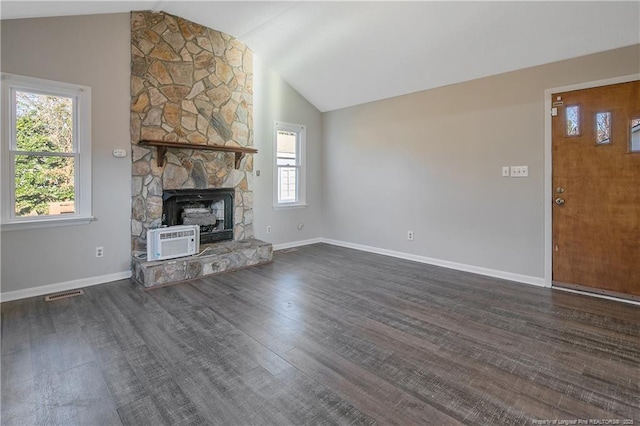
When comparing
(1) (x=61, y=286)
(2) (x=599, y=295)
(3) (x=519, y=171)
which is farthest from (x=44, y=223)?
(2) (x=599, y=295)

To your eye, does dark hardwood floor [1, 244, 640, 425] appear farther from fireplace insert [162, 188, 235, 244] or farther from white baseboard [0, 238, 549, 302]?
fireplace insert [162, 188, 235, 244]

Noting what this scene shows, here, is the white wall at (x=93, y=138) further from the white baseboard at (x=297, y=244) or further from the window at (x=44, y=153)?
the white baseboard at (x=297, y=244)

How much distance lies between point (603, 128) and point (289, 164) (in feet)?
14.2

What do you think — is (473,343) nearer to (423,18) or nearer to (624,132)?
(624,132)

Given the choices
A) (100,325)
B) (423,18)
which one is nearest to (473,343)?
(100,325)

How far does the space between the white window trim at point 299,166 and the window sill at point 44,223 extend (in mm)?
2730

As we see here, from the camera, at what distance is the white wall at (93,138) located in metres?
3.38

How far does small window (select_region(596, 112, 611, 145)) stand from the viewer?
133 inches

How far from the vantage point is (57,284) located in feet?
12.0

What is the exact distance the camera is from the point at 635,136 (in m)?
3.25

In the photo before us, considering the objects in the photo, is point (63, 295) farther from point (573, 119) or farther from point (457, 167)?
point (573, 119)

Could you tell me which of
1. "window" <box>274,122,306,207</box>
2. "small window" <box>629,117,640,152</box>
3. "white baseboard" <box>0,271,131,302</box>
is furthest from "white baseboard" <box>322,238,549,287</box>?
"white baseboard" <box>0,271,131,302</box>

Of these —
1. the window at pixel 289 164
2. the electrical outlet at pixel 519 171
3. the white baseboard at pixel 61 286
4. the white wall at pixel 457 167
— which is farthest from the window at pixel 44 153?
the electrical outlet at pixel 519 171

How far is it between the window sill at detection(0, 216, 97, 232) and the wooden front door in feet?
17.5
